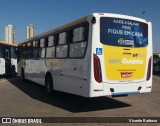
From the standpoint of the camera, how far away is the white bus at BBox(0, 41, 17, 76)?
22.4m

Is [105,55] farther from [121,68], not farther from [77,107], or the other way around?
[77,107]

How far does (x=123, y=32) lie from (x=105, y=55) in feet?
3.72

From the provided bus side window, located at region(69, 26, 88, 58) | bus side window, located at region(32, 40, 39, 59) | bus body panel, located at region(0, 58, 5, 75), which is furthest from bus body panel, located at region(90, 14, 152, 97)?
bus body panel, located at region(0, 58, 5, 75)

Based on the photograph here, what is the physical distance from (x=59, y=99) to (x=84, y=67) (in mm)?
3254

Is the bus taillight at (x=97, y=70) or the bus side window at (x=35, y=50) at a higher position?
the bus side window at (x=35, y=50)

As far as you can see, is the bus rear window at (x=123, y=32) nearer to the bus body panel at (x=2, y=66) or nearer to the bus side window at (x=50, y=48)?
the bus side window at (x=50, y=48)

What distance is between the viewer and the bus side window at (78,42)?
30.9 ft

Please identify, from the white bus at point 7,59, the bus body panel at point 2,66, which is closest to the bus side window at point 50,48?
the bus body panel at point 2,66

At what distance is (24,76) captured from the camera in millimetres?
19875

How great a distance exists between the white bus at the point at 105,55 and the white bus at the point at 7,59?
1207 cm

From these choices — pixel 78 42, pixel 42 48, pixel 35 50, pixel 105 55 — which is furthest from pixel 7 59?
pixel 105 55

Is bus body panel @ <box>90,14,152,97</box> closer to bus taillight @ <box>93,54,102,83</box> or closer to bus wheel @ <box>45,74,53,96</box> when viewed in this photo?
bus taillight @ <box>93,54,102,83</box>

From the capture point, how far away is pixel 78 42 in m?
9.84

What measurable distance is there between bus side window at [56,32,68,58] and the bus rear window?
2.13 m
